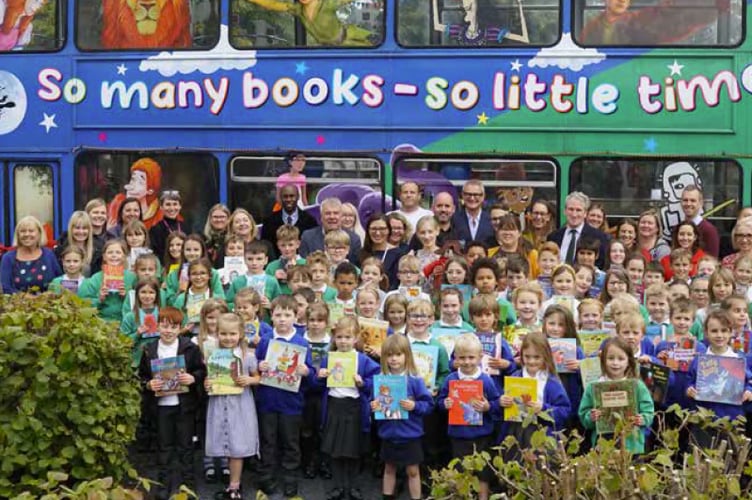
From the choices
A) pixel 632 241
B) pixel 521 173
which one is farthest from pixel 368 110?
pixel 632 241

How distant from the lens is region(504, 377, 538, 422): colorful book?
7.81 meters

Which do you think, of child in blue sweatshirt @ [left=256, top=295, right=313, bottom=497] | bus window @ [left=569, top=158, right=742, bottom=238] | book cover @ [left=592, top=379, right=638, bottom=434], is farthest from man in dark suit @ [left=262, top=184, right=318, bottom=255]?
book cover @ [left=592, top=379, right=638, bottom=434]

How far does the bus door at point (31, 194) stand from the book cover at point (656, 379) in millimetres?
6413

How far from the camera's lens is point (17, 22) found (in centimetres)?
1204

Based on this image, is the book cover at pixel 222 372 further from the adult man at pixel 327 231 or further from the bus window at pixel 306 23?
the bus window at pixel 306 23

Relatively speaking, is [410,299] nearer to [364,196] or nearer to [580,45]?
[364,196]

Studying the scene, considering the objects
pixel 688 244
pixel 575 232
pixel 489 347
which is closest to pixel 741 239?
pixel 688 244

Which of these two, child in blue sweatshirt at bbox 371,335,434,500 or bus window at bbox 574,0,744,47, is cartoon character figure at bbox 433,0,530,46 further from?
child in blue sweatshirt at bbox 371,335,434,500

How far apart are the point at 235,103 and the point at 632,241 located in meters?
3.96

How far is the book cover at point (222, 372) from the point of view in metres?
8.35

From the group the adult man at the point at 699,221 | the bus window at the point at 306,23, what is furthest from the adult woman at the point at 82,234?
the adult man at the point at 699,221

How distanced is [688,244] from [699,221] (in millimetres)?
513

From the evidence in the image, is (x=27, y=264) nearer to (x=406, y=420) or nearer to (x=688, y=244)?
(x=406, y=420)

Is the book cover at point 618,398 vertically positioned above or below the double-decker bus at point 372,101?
below
